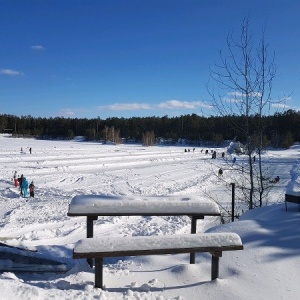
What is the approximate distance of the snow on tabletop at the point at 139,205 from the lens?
4.67 metres

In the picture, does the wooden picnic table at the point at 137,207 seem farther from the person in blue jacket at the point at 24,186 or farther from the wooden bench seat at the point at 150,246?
the person in blue jacket at the point at 24,186

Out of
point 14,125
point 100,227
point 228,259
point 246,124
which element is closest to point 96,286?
point 228,259

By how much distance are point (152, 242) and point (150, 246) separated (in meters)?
0.07

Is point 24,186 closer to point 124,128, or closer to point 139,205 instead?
point 139,205

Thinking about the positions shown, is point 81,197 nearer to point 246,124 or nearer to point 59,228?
point 246,124

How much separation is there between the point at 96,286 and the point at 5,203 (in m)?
16.0

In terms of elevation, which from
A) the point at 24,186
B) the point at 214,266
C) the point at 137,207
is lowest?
the point at 24,186

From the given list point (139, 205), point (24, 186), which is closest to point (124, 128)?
point (24, 186)

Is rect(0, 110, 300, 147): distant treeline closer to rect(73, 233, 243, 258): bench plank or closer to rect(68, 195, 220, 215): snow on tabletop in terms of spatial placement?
rect(68, 195, 220, 215): snow on tabletop

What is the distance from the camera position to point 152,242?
3.89 metres

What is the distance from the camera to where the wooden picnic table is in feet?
15.3

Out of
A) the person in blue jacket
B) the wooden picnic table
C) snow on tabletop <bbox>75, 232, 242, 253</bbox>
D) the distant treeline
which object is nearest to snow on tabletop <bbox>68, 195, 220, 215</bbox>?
the wooden picnic table

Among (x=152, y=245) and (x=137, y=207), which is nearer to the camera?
(x=152, y=245)

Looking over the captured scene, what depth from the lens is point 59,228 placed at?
12469mm
